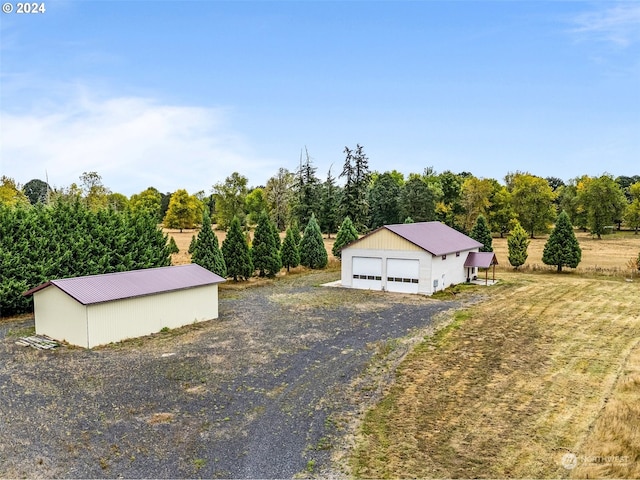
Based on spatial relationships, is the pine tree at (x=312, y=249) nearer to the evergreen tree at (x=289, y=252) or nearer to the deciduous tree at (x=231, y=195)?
the evergreen tree at (x=289, y=252)

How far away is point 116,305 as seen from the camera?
16.6 meters

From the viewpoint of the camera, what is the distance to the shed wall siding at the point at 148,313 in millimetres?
16094

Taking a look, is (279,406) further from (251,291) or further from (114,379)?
(251,291)

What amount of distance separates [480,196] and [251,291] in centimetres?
3665

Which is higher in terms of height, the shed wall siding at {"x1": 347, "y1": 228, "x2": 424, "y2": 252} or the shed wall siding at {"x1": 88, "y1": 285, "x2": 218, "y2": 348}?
the shed wall siding at {"x1": 347, "y1": 228, "x2": 424, "y2": 252}

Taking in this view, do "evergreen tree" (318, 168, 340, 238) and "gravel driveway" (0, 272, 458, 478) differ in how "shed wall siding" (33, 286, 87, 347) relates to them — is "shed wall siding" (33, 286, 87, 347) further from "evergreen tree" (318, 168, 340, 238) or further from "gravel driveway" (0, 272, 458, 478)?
"evergreen tree" (318, 168, 340, 238)

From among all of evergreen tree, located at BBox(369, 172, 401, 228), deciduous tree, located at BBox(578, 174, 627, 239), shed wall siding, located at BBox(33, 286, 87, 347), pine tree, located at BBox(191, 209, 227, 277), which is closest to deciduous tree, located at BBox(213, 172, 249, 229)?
evergreen tree, located at BBox(369, 172, 401, 228)

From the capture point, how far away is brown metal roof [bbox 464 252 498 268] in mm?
28859

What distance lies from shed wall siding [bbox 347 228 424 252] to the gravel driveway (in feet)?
23.8

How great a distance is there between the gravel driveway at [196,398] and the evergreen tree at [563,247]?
18.2 meters

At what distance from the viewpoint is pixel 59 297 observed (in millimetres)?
16500

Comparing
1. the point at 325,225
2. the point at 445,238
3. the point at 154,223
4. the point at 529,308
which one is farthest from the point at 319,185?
the point at 529,308

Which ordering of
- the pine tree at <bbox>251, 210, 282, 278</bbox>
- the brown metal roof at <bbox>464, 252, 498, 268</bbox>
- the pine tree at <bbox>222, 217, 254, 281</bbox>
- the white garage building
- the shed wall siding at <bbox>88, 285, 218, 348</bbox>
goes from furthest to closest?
the pine tree at <bbox>251, 210, 282, 278</bbox>, the pine tree at <bbox>222, 217, 254, 281</bbox>, the brown metal roof at <bbox>464, 252, 498, 268</bbox>, the white garage building, the shed wall siding at <bbox>88, 285, 218, 348</bbox>

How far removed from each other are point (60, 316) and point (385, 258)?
16.0 meters
